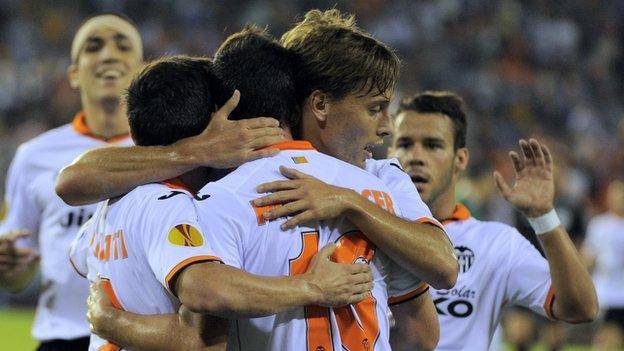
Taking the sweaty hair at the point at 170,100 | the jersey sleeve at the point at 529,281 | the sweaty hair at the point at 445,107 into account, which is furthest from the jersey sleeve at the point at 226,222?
the sweaty hair at the point at 445,107

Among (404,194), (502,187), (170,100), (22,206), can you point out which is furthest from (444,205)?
(22,206)

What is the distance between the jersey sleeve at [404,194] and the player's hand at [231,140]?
0.44 meters

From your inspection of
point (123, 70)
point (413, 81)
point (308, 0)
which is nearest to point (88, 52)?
point (123, 70)

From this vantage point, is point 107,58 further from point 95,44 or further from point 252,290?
point 252,290

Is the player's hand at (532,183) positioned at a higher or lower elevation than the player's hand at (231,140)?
lower

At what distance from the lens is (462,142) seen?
4.85 m

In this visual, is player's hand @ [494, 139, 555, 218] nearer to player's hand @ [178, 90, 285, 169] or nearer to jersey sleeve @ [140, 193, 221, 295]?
player's hand @ [178, 90, 285, 169]

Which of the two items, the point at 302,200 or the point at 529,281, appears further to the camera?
the point at 529,281

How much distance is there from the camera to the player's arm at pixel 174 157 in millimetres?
3143

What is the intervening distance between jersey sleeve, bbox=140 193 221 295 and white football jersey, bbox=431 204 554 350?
177cm

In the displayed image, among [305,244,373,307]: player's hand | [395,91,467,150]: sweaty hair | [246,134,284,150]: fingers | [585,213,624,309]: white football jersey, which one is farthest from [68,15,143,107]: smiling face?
[585,213,624,309]: white football jersey

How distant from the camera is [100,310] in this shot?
127 inches

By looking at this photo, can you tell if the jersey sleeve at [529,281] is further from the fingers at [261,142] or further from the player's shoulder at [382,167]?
the fingers at [261,142]

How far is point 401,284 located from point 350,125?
1.79ft
